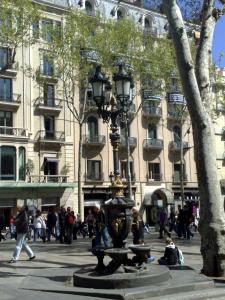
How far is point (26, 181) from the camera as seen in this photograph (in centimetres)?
3631

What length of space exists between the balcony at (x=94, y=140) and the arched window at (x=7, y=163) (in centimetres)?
646

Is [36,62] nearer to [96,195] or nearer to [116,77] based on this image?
[96,195]

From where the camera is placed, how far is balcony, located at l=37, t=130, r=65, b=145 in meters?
37.9

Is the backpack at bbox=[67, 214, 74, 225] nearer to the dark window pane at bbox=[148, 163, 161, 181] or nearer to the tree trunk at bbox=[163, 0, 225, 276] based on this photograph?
the tree trunk at bbox=[163, 0, 225, 276]

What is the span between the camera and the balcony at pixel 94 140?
40141mm

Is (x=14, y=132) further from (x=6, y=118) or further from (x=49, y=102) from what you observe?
(x=49, y=102)

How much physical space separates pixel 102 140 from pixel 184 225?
19906mm

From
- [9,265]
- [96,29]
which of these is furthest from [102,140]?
[9,265]

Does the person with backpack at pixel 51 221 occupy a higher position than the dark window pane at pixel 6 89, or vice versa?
the dark window pane at pixel 6 89

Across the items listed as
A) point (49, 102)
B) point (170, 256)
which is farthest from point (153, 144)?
point (170, 256)

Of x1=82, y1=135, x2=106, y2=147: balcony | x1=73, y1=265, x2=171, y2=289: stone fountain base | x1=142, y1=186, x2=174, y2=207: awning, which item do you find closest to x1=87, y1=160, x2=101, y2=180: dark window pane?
x1=82, y1=135, x2=106, y2=147: balcony

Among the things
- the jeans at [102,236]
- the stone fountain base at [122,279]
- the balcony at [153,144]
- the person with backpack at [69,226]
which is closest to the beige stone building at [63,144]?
the balcony at [153,144]

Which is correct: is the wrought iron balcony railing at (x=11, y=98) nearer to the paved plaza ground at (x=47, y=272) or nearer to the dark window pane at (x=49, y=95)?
the dark window pane at (x=49, y=95)

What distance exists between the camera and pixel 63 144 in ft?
129
